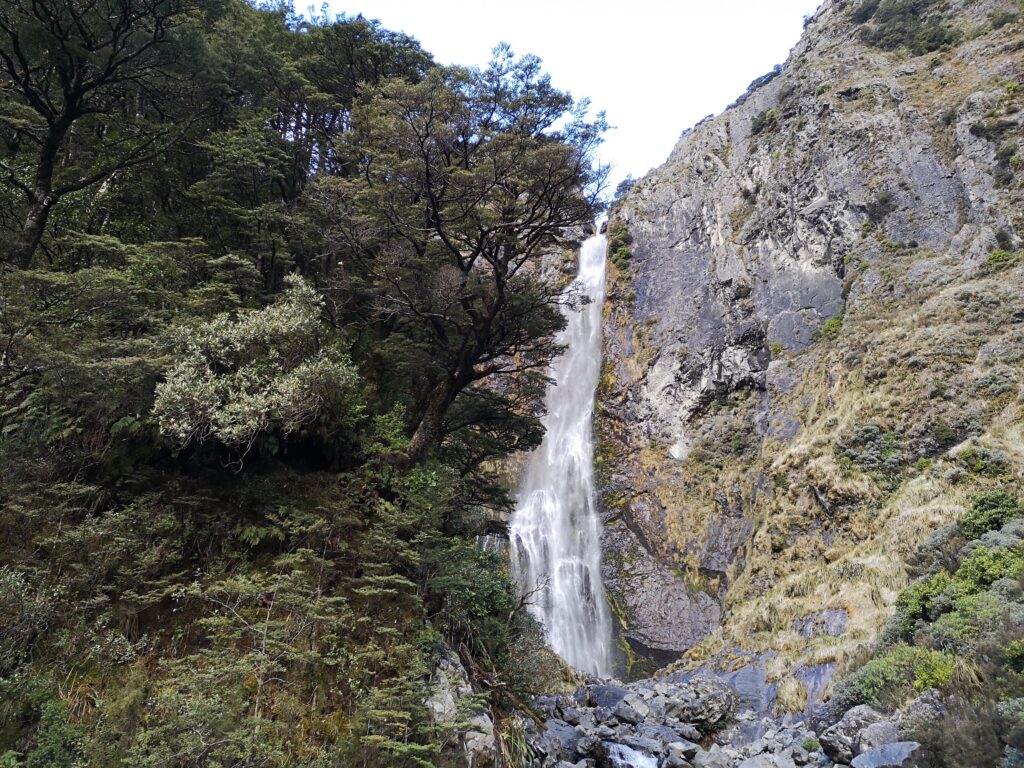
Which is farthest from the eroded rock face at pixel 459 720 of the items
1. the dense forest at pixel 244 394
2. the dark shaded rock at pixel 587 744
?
the dark shaded rock at pixel 587 744

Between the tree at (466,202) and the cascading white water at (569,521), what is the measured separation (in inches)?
271

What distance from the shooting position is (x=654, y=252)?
32938mm

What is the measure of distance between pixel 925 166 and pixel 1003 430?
46.8ft

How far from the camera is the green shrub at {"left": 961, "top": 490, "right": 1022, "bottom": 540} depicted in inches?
375

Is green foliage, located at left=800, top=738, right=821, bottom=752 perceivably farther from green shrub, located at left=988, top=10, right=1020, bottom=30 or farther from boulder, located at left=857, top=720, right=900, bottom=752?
green shrub, located at left=988, top=10, right=1020, bottom=30

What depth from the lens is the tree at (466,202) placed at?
8.16 metres

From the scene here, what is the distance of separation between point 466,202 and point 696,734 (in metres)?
10.2

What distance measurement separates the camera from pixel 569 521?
2452 centimetres

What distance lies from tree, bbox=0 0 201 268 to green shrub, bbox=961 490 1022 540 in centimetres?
1514

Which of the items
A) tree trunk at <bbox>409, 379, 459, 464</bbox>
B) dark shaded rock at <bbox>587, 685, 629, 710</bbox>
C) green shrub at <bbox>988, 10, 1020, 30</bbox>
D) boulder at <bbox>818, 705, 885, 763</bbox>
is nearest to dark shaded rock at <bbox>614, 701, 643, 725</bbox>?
dark shaded rock at <bbox>587, 685, 629, 710</bbox>

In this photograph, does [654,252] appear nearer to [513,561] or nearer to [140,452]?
[513,561]

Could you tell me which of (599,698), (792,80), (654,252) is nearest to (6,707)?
(599,698)

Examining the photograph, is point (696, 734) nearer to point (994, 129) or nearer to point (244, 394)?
point (244, 394)

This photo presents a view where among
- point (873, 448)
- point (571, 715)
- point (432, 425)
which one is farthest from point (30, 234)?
point (873, 448)
